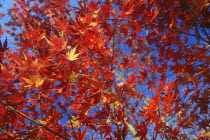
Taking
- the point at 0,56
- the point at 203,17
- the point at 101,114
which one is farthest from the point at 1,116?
the point at 203,17

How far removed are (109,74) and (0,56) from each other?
1.05 m

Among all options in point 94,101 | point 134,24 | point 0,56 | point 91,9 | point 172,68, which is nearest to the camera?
point 0,56

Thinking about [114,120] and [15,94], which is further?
[114,120]

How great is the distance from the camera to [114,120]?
5.68ft

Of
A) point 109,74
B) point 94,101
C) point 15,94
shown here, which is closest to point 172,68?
point 109,74

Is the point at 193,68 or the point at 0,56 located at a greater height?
the point at 193,68

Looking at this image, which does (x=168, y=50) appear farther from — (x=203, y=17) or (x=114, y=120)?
(x=114, y=120)

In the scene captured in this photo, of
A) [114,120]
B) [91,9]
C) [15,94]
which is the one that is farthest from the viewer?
[91,9]

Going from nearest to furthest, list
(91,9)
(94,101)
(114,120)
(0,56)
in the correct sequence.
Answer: (0,56) < (94,101) < (114,120) < (91,9)

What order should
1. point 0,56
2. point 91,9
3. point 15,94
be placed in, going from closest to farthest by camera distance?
1. point 15,94
2. point 0,56
3. point 91,9

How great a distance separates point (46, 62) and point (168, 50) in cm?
196

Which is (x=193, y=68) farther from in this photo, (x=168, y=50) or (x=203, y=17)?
(x=203, y=17)

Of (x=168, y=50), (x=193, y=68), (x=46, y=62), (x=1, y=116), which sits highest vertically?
(x=168, y=50)

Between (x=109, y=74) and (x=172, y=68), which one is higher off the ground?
(x=172, y=68)
